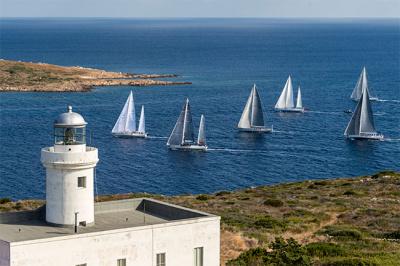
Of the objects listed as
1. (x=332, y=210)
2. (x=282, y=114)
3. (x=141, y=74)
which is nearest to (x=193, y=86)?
(x=141, y=74)

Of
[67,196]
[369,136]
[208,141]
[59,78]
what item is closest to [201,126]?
[208,141]

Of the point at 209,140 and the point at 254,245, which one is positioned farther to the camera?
the point at 209,140

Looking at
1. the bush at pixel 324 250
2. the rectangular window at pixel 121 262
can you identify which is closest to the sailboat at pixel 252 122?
the bush at pixel 324 250

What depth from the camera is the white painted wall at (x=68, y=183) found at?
91.5 feet

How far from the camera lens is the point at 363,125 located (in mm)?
114125

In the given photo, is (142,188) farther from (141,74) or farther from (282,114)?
(141,74)

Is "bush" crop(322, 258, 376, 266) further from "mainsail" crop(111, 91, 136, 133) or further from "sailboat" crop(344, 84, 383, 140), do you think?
"sailboat" crop(344, 84, 383, 140)

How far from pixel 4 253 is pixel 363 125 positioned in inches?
3646

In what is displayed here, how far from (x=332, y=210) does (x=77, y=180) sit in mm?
24862

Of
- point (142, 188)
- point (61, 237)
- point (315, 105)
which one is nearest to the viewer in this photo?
point (61, 237)

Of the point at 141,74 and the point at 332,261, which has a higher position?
the point at 141,74

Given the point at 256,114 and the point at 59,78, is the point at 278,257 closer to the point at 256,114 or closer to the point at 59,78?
the point at 256,114

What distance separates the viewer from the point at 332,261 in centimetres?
3509

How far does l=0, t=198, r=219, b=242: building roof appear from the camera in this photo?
91.9 ft
